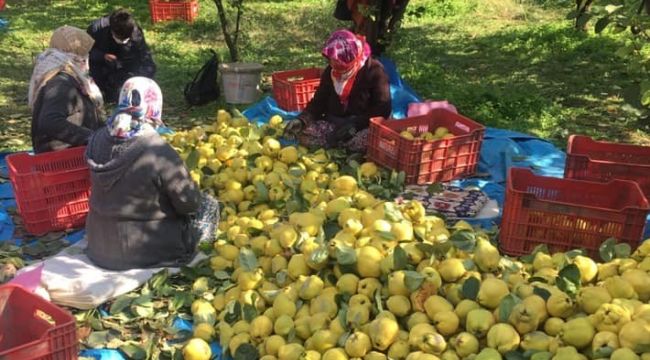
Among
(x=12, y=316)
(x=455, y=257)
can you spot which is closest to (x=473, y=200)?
(x=455, y=257)

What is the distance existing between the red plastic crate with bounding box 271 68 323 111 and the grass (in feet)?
3.07

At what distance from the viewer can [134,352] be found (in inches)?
132

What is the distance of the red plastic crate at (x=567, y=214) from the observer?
387 centimetres

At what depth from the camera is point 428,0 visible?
1354cm

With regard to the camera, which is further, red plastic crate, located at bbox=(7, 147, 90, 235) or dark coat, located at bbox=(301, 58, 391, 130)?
dark coat, located at bbox=(301, 58, 391, 130)

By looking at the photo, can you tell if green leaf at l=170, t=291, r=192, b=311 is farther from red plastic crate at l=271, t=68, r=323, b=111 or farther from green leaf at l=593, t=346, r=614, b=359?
red plastic crate at l=271, t=68, r=323, b=111

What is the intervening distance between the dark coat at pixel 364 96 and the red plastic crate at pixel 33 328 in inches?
137

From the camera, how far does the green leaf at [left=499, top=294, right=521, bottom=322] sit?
2.75m

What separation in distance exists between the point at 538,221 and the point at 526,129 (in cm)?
298

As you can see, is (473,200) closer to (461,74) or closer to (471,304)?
(471,304)

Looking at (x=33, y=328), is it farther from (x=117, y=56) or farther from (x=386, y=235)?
(x=117, y=56)

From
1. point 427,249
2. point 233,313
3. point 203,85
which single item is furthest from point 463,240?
point 203,85

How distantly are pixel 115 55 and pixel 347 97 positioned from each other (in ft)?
10.6

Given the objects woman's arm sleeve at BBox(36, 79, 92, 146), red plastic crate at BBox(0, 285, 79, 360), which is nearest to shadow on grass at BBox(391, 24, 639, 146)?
woman's arm sleeve at BBox(36, 79, 92, 146)
